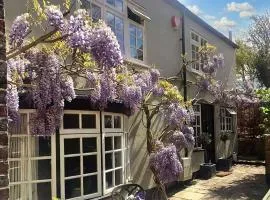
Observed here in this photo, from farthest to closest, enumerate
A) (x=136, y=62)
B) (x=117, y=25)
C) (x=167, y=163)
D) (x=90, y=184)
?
(x=136, y=62)
(x=117, y=25)
(x=167, y=163)
(x=90, y=184)

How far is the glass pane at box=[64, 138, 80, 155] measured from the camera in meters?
7.25

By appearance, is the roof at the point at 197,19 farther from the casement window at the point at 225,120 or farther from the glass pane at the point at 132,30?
the casement window at the point at 225,120

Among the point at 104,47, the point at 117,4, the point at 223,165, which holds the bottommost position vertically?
the point at 223,165

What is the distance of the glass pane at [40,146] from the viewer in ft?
21.8

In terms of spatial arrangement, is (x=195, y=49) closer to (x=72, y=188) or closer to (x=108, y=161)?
(x=108, y=161)

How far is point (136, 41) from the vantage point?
1057 cm

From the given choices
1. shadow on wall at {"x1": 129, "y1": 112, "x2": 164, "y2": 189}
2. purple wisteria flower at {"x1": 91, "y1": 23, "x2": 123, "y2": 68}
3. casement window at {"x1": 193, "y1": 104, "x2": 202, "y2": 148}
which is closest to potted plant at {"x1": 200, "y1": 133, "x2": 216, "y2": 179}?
casement window at {"x1": 193, "y1": 104, "x2": 202, "y2": 148}

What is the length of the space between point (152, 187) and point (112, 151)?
302cm

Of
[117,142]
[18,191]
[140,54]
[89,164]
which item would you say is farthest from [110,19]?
[18,191]

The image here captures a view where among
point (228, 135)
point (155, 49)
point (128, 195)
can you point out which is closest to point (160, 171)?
point (128, 195)

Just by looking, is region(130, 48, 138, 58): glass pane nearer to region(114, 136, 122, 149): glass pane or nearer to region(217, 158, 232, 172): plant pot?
region(114, 136, 122, 149): glass pane

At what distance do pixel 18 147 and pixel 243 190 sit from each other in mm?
8098

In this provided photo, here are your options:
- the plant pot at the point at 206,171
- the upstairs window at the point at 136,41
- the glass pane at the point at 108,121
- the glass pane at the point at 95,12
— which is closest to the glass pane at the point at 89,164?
the glass pane at the point at 108,121

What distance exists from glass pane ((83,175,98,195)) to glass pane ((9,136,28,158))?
5.13 feet
